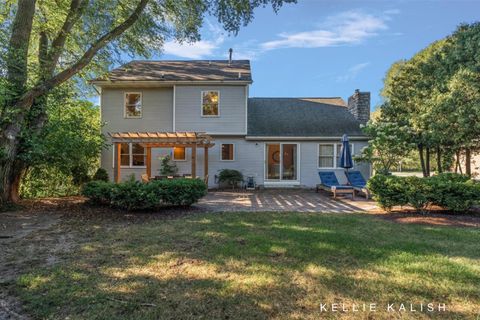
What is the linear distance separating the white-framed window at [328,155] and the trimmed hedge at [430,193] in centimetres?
654

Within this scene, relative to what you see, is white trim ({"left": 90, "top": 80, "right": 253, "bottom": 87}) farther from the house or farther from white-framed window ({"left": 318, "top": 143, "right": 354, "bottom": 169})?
white-framed window ({"left": 318, "top": 143, "right": 354, "bottom": 169})

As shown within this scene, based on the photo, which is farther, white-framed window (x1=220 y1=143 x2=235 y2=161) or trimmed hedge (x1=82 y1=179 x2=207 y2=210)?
white-framed window (x1=220 y1=143 x2=235 y2=161)

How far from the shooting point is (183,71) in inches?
610

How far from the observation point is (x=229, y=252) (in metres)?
4.68

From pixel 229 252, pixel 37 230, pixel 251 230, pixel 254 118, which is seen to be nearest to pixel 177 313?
pixel 229 252

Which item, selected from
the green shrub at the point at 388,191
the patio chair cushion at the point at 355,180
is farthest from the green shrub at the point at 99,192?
the patio chair cushion at the point at 355,180

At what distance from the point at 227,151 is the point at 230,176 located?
1425mm

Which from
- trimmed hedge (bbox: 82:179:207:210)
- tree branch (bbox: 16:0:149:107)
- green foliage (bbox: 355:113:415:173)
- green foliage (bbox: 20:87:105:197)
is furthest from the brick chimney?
green foliage (bbox: 20:87:105:197)

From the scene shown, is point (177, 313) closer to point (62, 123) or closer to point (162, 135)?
point (62, 123)

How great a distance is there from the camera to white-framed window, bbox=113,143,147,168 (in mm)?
14984

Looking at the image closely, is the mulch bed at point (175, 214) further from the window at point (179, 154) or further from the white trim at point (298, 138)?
the white trim at point (298, 138)

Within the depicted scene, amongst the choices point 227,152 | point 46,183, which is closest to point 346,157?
point 227,152

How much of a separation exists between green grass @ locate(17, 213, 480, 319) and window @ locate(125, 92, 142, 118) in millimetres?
9990

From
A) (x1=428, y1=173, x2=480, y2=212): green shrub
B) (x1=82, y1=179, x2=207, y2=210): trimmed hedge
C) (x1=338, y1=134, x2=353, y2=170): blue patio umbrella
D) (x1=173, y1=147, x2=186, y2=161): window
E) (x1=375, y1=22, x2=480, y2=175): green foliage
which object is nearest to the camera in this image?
(x1=428, y1=173, x2=480, y2=212): green shrub
